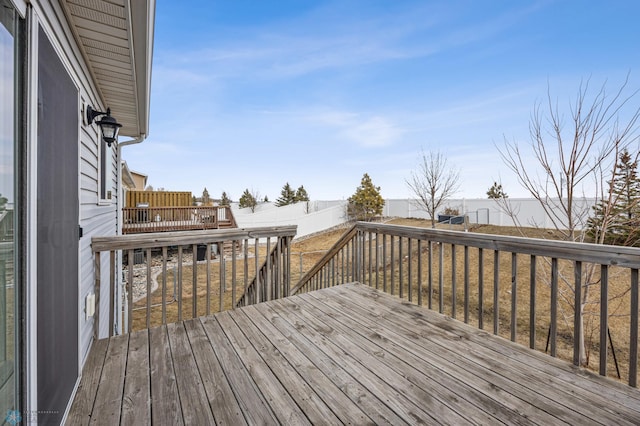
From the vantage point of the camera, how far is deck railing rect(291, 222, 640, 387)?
5.51 ft

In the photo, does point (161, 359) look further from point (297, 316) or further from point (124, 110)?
point (124, 110)

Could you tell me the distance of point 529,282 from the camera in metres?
4.16

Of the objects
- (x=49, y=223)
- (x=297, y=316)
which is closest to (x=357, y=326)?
(x=297, y=316)

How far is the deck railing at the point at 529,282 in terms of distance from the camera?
1.68 m

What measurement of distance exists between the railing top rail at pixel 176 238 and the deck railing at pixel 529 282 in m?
1.08

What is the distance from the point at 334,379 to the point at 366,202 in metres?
19.2

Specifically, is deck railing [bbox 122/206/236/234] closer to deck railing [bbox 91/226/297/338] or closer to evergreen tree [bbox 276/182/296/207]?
deck railing [bbox 91/226/297/338]

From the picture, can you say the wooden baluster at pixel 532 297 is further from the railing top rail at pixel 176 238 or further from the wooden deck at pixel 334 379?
the railing top rail at pixel 176 238

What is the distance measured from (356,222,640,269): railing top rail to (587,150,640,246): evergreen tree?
2188mm

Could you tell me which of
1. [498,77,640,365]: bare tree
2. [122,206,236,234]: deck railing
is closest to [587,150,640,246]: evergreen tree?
[498,77,640,365]: bare tree

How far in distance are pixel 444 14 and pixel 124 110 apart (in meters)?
6.51

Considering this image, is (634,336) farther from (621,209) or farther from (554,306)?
(621,209)

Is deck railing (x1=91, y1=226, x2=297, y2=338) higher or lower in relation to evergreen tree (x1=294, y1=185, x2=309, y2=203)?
lower

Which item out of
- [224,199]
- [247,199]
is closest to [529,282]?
→ [247,199]
